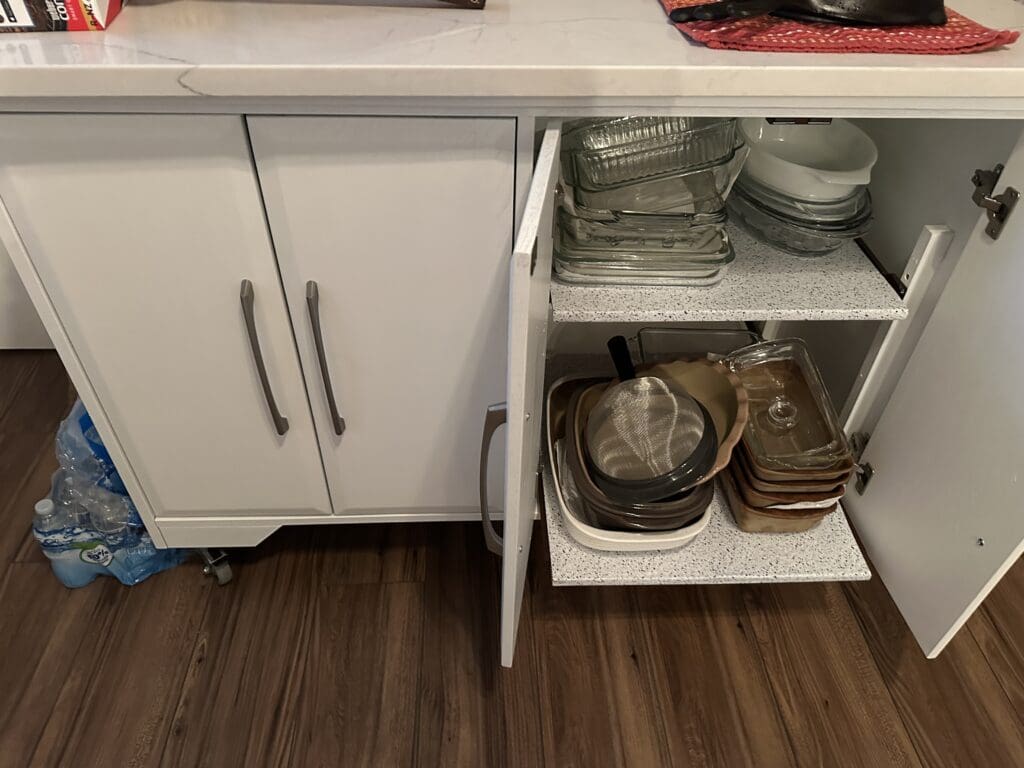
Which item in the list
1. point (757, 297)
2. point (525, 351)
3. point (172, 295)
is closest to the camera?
point (525, 351)

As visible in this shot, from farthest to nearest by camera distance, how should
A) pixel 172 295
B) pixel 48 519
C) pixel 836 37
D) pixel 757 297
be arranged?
1. pixel 48 519
2. pixel 757 297
3. pixel 172 295
4. pixel 836 37

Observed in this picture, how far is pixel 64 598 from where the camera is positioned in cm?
134

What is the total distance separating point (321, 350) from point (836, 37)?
28.0 inches

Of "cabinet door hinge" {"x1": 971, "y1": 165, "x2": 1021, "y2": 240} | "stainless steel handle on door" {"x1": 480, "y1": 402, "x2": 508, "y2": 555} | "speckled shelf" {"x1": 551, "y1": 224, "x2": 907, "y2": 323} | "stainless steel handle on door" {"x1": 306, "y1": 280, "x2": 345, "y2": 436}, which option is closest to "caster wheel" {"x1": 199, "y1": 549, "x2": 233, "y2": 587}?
"stainless steel handle on door" {"x1": 306, "y1": 280, "x2": 345, "y2": 436}

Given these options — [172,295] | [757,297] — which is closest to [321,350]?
[172,295]

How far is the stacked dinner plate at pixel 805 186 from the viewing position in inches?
42.9

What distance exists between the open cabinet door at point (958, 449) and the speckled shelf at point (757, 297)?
97mm

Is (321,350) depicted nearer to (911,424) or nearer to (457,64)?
(457,64)

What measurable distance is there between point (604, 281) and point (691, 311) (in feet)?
0.42

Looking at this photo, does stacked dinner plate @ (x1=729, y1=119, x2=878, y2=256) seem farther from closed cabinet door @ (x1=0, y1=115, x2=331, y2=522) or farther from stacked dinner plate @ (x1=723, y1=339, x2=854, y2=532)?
closed cabinet door @ (x1=0, y1=115, x2=331, y2=522)

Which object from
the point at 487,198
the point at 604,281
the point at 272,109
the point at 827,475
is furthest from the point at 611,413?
the point at 272,109

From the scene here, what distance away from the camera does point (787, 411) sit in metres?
1.26

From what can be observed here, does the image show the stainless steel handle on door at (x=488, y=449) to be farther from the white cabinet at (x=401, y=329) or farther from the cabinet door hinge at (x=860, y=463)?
the cabinet door hinge at (x=860, y=463)

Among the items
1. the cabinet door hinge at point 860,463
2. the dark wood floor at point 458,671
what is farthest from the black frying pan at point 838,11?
the dark wood floor at point 458,671
